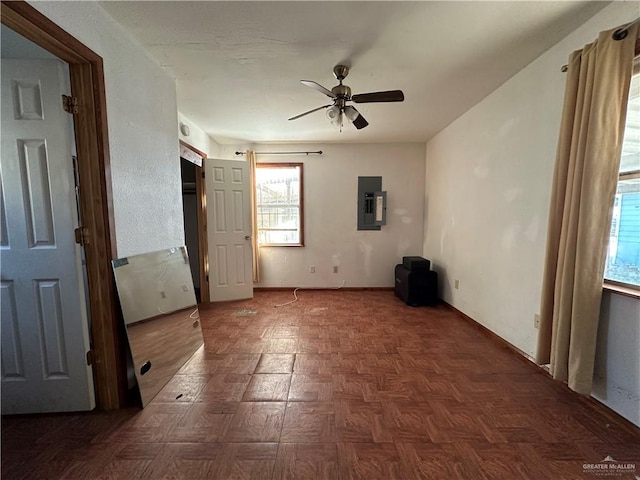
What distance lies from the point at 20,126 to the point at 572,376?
11.8 ft

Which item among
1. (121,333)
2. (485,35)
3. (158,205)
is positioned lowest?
(121,333)

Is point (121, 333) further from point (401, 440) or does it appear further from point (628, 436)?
point (628, 436)

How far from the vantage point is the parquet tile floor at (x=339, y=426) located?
4.07 ft

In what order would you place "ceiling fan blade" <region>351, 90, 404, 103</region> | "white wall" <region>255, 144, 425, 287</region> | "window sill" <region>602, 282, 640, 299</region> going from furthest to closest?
1. "white wall" <region>255, 144, 425, 287</region>
2. "ceiling fan blade" <region>351, 90, 404, 103</region>
3. "window sill" <region>602, 282, 640, 299</region>

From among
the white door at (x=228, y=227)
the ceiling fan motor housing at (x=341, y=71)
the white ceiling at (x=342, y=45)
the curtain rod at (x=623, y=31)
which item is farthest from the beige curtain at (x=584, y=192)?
the white door at (x=228, y=227)

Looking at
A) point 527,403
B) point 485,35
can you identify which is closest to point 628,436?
point 527,403

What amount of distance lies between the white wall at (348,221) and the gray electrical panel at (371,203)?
0.08 meters

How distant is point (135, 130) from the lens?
1.80 m

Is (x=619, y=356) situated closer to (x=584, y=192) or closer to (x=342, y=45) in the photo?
(x=584, y=192)

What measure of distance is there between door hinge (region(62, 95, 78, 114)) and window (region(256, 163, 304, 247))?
9.29 ft

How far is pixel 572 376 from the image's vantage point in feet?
5.16

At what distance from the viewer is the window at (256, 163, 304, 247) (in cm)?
428

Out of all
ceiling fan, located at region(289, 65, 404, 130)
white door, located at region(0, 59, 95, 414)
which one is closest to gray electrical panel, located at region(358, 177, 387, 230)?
ceiling fan, located at region(289, 65, 404, 130)

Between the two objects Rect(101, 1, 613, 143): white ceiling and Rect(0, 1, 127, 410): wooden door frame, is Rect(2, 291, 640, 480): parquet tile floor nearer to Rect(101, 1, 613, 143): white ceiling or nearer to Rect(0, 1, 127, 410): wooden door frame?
Rect(0, 1, 127, 410): wooden door frame
